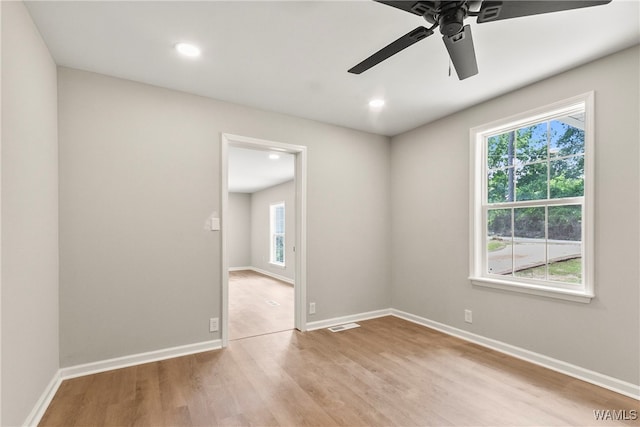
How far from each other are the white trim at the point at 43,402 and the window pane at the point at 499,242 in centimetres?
384

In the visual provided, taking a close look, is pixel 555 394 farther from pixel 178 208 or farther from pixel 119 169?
pixel 119 169

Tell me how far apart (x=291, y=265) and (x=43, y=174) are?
572 cm

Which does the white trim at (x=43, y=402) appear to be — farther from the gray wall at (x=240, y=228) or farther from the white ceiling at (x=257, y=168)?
the gray wall at (x=240, y=228)

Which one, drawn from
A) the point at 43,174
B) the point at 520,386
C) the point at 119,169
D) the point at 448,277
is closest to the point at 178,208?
the point at 119,169

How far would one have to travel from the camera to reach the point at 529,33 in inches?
86.0

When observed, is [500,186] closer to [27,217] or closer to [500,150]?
[500,150]

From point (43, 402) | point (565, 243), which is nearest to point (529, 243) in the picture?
point (565, 243)

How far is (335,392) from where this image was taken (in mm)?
2381

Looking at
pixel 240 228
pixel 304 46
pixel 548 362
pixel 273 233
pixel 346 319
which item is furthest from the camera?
pixel 240 228

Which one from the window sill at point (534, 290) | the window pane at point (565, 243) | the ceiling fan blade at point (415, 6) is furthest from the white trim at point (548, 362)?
the ceiling fan blade at point (415, 6)

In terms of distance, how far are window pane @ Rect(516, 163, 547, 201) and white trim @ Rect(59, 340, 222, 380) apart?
10.9 feet

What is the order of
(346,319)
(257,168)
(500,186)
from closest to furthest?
(500,186)
(346,319)
(257,168)

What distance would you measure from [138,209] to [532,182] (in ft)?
11.9

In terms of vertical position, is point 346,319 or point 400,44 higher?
point 400,44
